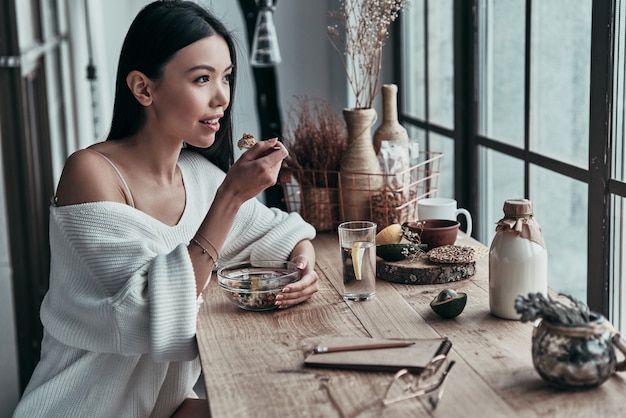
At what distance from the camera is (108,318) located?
1.59 meters

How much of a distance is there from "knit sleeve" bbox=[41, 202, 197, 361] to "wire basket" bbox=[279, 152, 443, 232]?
0.64 m

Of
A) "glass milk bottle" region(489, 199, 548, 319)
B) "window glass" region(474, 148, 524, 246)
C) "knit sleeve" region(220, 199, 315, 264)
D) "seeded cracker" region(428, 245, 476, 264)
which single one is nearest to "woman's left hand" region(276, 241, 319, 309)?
"knit sleeve" region(220, 199, 315, 264)

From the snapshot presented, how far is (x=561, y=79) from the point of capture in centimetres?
212

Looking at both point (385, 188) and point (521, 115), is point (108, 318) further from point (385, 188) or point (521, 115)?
point (521, 115)

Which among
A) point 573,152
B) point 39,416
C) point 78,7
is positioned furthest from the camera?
point 78,7

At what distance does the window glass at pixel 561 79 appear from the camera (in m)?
2.00

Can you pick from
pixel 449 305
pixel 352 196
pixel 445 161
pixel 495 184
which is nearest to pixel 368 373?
pixel 449 305

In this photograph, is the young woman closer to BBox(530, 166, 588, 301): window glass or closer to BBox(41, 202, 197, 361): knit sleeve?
BBox(41, 202, 197, 361): knit sleeve

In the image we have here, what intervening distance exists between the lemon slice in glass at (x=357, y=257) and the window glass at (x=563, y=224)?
0.63 metres

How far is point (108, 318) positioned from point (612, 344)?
91cm

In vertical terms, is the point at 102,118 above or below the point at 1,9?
below

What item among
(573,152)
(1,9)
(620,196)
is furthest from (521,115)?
(1,9)

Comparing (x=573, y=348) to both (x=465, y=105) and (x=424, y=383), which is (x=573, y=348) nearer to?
(x=424, y=383)

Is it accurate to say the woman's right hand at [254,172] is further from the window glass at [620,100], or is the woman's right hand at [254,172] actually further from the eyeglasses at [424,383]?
the window glass at [620,100]
